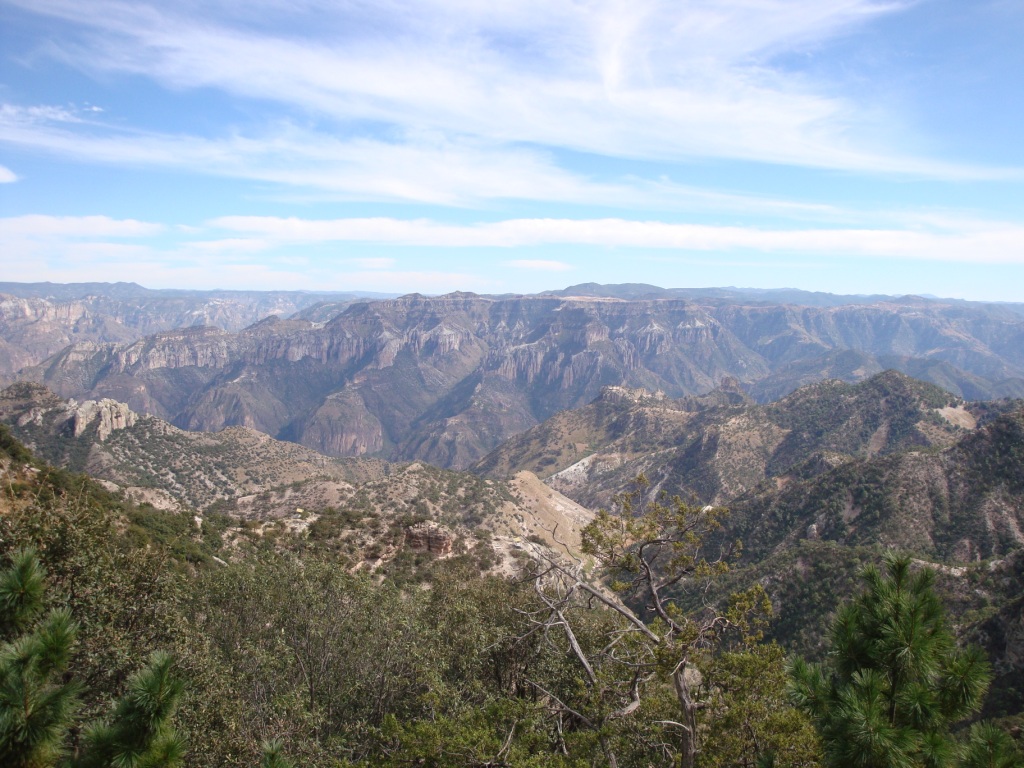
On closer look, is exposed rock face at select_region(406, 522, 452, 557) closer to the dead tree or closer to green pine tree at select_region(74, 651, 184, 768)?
the dead tree

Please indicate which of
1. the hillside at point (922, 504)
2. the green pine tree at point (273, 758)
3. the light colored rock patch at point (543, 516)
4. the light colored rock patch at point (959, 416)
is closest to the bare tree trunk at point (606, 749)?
the green pine tree at point (273, 758)

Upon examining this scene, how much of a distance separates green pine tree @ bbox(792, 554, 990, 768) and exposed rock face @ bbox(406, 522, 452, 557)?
2338 inches

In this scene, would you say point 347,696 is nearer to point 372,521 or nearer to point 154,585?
point 154,585

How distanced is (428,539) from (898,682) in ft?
201

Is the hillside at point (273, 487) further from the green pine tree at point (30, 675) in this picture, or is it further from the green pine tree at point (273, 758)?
the green pine tree at point (30, 675)

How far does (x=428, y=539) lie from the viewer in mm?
70312

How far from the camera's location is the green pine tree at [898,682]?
12.2 m

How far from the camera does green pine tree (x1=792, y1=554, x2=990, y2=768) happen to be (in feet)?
40.0

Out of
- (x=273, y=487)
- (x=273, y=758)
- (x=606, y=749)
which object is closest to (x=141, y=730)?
(x=273, y=758)

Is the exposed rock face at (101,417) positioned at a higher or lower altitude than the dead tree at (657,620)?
lower

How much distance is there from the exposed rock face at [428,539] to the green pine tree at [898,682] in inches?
2338

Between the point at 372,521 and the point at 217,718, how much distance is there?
5494 cm

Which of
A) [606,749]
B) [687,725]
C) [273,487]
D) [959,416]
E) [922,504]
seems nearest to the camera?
[687,725]

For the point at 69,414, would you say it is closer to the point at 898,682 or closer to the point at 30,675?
the point at 30,675
